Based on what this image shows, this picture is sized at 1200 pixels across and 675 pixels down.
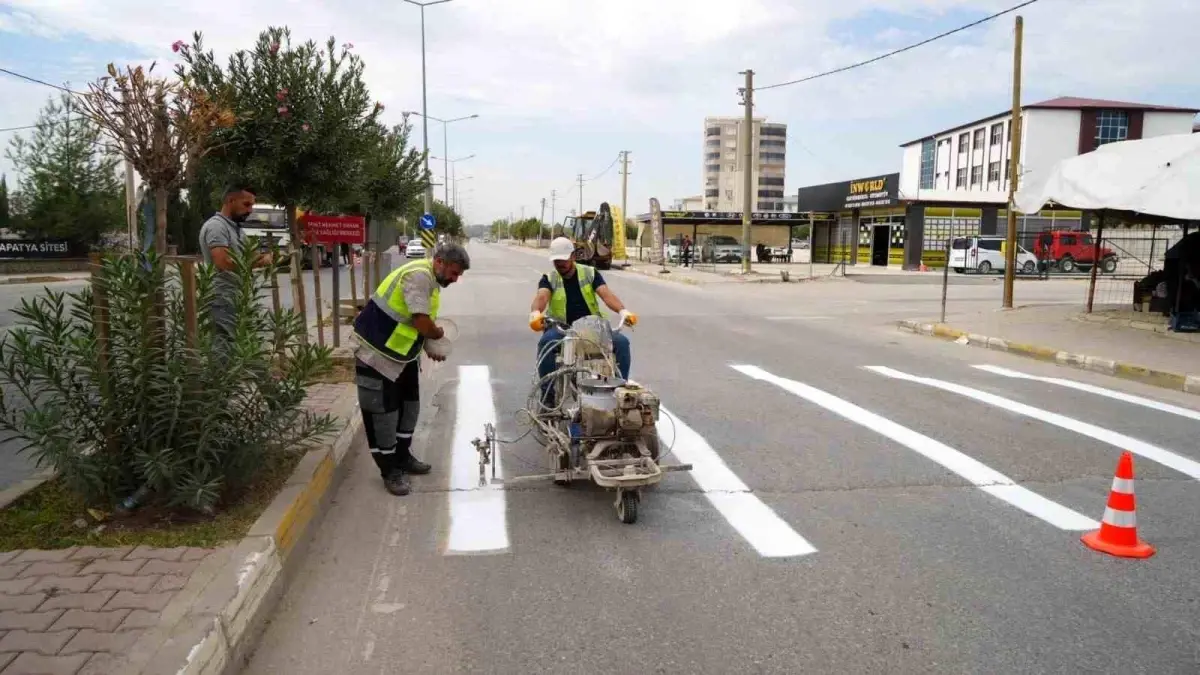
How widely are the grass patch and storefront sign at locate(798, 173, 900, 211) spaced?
4055cm

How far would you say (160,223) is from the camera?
499 cm

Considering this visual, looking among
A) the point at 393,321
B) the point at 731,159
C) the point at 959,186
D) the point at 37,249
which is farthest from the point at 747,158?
the point at 731,159

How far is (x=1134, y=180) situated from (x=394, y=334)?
1193 cm

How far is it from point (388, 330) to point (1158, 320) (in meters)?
14.6

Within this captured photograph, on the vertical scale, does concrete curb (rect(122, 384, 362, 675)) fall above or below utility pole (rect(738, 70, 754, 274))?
below

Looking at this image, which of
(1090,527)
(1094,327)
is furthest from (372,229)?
(1090,527)

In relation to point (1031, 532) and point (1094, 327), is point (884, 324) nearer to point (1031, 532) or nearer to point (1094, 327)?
point (1094, 327)

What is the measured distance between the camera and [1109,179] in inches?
515

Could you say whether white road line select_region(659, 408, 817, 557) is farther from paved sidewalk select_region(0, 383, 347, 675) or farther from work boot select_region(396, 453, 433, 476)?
paved sidewalk select_region(0, 383, 347, 675)

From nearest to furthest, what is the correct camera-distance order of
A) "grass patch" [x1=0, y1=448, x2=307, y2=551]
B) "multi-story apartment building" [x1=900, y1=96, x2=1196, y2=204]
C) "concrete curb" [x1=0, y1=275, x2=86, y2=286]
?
"grass patch" [x1=0, y1=448, x2=307, y2=551]
"concrete curb" [x1=0, y1=275, x2=86, y2=286]
"multi-story apartment building" [x1=900, y1=96, x2=1196, y2=204]

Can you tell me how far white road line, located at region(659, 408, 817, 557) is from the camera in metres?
4.76

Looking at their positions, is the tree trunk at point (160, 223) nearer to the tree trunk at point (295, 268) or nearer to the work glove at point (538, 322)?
the work glove at point (538, 322)

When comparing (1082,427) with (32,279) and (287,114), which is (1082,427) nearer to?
(287,114)

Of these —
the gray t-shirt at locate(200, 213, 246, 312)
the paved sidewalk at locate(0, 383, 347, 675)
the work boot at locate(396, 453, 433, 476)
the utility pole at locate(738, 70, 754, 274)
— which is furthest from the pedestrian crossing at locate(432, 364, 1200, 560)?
the utility pole at locate(738, 70, 754, 274)
